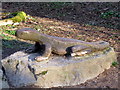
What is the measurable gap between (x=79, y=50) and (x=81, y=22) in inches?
189

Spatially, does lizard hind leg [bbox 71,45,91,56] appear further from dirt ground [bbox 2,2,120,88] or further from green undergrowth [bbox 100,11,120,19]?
green undergrowth [bbox 100,11,120,19]

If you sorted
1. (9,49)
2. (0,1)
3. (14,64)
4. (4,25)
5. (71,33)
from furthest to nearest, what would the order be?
(0,1) → (4,25) → (71,33) → (9,49) → (14,64)

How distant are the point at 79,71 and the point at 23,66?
44.1 inches

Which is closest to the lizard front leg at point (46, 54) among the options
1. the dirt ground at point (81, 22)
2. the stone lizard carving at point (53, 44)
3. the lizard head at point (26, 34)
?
the stone lizard carving at point (53, 44)

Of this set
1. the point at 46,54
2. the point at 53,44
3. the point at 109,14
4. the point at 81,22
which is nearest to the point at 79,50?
the point at 53,44

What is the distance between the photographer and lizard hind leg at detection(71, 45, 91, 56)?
5.12 meters

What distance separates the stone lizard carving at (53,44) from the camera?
501 centimetres

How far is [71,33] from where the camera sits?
8.49 metres

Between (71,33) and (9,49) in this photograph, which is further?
(71,33)

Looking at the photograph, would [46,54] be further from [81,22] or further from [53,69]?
[81,22]

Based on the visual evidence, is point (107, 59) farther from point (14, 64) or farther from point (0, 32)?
point (0, 32)

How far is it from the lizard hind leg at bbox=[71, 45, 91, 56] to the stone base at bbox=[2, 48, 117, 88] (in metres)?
0.09

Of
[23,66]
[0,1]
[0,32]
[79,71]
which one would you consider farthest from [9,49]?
[0,1]

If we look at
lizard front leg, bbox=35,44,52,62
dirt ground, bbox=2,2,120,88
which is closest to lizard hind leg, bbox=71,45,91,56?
lizard front leg, bbox=35,44,52,62
